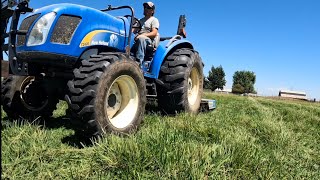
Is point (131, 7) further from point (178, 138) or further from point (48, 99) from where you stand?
point (178, 138)

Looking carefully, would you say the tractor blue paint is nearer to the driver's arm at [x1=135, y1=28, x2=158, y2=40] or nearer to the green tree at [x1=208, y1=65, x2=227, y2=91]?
the driver's arm at [x1=135, y1=28, x2=158, y2=40]

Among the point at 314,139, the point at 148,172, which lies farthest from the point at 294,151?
the point at 148,172

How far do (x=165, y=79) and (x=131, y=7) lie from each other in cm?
144

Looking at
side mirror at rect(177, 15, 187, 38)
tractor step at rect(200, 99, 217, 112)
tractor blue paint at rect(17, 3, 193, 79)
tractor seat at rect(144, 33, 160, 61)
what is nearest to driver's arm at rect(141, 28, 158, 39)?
tractor seat at rect(144, 33, 160, 61)

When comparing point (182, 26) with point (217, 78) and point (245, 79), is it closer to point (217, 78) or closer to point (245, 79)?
point (217, 78)

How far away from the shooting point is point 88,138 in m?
4.04

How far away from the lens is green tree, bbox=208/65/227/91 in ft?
309

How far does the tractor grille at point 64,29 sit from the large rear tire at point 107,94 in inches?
17.8

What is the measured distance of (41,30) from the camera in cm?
442

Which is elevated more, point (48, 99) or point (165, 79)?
point (165, 79)

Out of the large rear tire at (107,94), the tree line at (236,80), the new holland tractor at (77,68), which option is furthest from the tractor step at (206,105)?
the tree line at (236,80)

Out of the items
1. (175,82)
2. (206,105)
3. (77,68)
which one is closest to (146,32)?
(175,82)

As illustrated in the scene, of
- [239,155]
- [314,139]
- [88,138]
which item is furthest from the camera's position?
[314,139]

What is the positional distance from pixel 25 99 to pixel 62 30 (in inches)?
65.6
